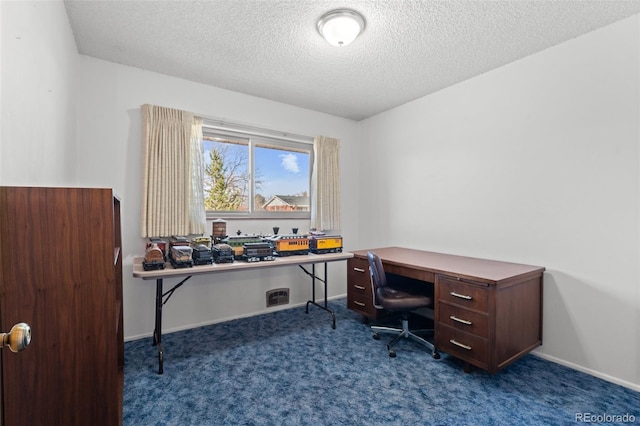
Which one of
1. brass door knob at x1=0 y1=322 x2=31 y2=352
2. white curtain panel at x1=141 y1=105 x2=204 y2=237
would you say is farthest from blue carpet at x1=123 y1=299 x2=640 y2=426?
brass door knob at x1=0 y1=322 x2=31 y2=352

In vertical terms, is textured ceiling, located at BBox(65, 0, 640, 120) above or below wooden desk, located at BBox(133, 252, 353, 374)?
above

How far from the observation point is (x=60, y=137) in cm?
201

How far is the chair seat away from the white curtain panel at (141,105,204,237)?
1961mm

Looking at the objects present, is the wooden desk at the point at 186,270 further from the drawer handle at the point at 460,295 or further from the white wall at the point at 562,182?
the white wall at the point at 562,182

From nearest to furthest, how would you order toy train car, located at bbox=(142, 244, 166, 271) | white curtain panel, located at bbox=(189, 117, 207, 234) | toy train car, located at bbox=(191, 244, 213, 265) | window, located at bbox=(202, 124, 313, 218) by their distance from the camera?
toy train car, located at bbox=(142, 244, 166, 271) → toy train car, located at bbox=(191, 244, 213, 265) → white curtain panel, located at bbox=(189, 117, 207, 234) → window, located at bbox=(202, 124, 313, 218)

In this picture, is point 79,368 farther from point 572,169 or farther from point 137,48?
point 572,169

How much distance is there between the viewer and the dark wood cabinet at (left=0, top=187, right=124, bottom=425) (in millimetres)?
1120

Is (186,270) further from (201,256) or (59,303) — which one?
(59,303)

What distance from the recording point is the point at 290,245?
9.47 ft

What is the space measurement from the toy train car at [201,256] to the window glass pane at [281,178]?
118cm

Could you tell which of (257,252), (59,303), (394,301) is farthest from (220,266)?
(394,301)

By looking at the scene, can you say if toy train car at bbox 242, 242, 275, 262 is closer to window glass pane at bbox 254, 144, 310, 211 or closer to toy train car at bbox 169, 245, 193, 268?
toy train car at bbox 169, 245, 193, 268

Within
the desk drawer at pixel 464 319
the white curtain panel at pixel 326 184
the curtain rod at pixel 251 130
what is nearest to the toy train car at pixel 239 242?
the white curtain panel at pixel 326 184

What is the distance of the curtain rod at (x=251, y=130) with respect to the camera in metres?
3.18
